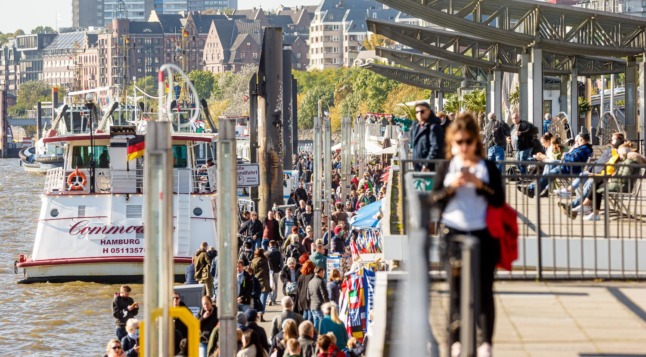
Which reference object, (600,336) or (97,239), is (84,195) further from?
(600,336)

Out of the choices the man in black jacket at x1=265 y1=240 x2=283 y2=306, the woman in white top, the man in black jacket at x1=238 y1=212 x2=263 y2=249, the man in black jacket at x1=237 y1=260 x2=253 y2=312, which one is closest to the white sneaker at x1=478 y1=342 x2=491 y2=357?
the woman in white top

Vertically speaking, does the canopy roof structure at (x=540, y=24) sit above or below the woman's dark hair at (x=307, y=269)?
above

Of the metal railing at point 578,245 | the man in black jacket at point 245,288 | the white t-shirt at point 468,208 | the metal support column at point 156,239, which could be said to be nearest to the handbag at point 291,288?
the man in black jacket at point 245,288

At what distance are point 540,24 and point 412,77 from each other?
32876 millimetres

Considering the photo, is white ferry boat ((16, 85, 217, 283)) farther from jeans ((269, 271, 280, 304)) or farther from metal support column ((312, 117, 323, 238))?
jeans ((269, 271, 280, 304))

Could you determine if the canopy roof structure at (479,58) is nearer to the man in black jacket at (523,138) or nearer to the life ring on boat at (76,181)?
the life ring on boat at (76,181)

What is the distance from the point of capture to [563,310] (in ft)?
35.1

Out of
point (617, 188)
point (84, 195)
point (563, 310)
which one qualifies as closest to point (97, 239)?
point (84, 195)

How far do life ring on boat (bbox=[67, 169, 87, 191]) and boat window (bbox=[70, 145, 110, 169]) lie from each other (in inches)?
65.4

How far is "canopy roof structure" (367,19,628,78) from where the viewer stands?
41062mm

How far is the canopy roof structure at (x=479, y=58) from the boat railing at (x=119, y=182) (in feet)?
21.8

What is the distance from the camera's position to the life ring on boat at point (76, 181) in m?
36.2

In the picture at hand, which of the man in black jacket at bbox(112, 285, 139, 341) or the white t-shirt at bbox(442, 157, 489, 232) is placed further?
the man in black jacket at bbox(112, 285, 139, 341)

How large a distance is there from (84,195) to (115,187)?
34.8 inches
